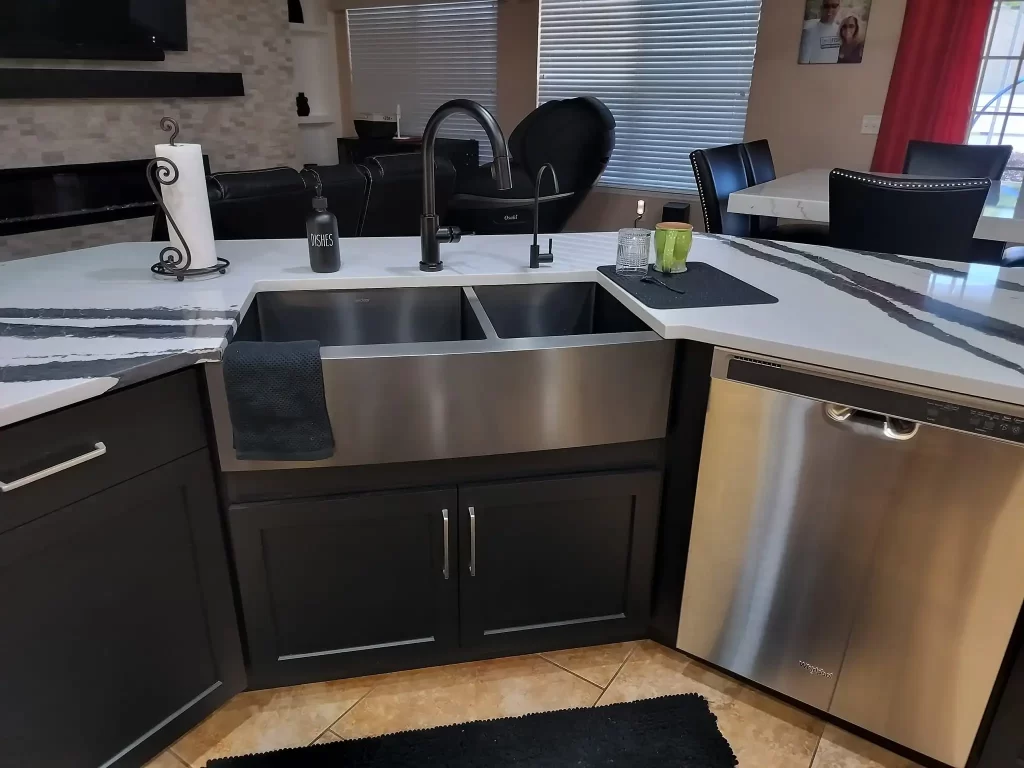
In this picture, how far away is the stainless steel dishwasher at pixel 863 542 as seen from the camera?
1205mm

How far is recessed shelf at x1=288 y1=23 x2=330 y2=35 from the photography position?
584 cm

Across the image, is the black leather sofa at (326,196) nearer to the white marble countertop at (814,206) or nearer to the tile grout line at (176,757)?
the white marble countertop at (814,206)

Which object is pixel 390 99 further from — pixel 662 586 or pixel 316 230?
pixel 662 586

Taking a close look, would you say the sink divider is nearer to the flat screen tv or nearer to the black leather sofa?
the black leather sofa

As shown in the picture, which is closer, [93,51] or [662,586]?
[662,586]

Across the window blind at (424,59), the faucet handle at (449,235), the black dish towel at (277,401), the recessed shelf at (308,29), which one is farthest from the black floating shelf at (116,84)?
the black dish towel at (277,401)

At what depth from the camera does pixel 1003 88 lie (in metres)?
3.98

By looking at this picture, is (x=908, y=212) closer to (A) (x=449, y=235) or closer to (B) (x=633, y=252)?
(B) (x=633, y=252)

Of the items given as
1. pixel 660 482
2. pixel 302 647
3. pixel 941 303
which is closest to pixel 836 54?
pixel 941 303

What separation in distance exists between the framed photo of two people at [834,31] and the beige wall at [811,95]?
4 cm

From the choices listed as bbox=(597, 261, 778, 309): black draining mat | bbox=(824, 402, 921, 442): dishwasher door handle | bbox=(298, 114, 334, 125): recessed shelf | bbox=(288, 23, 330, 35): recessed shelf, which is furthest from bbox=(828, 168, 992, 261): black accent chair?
bbox=(288, 23, 330, 35): recessed shelf

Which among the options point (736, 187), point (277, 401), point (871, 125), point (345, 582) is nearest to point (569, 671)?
point (345, 582)

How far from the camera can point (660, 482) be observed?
154cm

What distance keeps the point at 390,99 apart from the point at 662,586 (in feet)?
18.4
